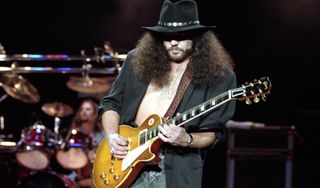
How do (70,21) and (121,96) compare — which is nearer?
(121,96)

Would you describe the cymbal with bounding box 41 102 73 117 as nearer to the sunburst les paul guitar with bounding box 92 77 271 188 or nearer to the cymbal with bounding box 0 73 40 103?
the cymbal with bounding box 0 73 40 103

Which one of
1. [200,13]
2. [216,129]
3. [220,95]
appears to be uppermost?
[200,13]

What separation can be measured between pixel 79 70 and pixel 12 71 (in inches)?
31.6

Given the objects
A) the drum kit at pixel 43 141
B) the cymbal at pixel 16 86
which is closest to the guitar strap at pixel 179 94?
the drum kit at pixel 43 141

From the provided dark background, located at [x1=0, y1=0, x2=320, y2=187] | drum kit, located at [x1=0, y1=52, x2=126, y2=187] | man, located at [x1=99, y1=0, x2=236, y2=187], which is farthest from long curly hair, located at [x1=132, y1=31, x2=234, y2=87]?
dark background, located at [x1=0, y1=0, x2=320, y2=187]

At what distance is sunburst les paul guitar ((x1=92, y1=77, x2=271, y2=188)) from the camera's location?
3064mm

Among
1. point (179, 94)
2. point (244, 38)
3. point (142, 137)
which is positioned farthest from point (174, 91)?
point (244, 38)

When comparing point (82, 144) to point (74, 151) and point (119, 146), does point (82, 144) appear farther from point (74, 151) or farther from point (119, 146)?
point (119, 146)

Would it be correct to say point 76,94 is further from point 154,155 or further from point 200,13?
point 154,155

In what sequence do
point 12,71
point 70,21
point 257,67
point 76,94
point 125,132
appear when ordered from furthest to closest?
1. point 76,94
2. point 70,21
3. point 257,67
4. point 12,71
5. point 125,132

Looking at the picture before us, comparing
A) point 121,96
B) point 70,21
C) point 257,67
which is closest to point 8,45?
point 70,21

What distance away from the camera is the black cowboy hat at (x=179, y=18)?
344 cm

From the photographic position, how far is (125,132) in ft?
11.6

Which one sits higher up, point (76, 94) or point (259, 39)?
point (259, 39)
